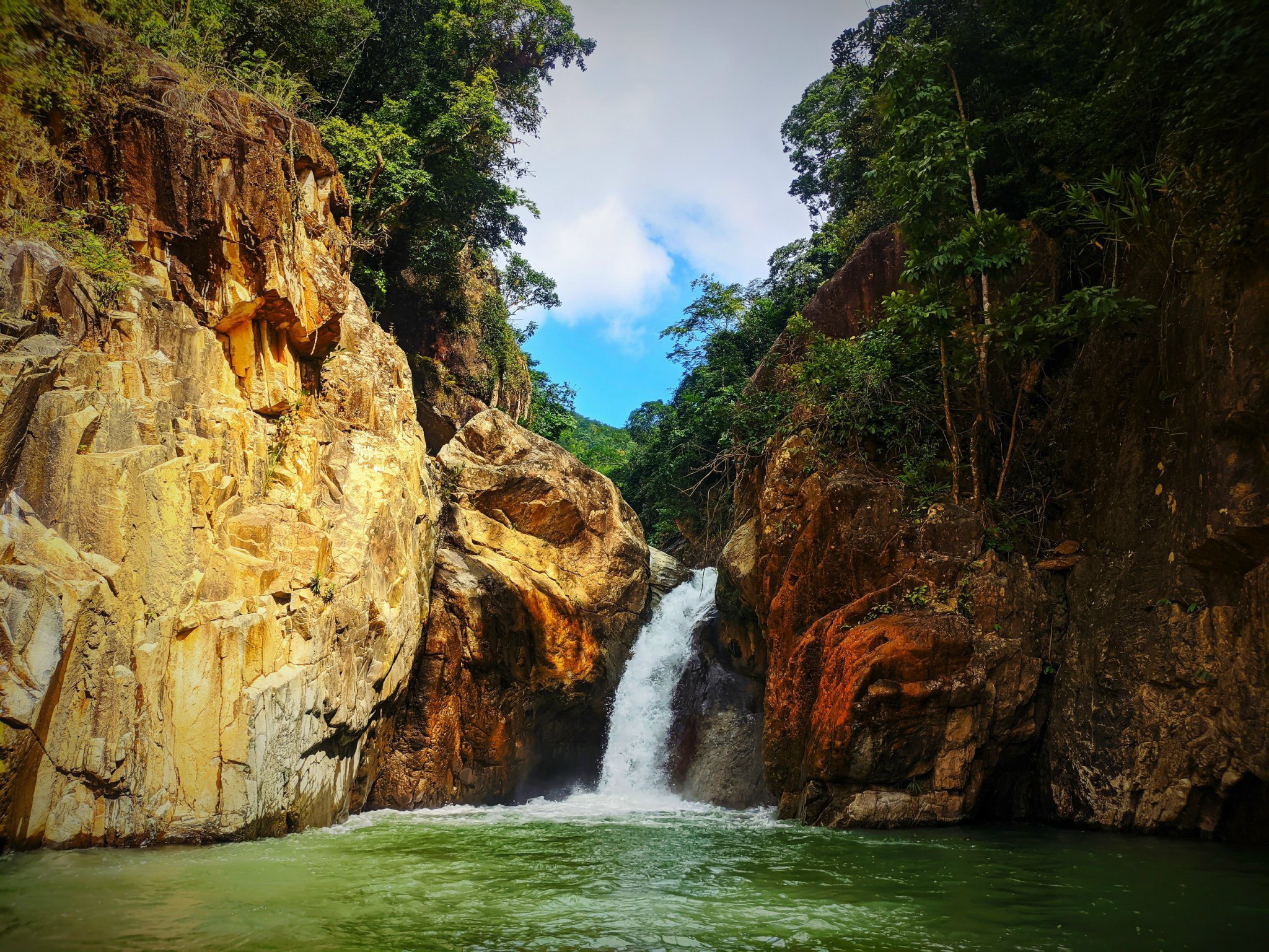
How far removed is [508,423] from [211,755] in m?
12.7

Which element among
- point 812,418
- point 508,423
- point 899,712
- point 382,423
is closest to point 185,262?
point 382,423

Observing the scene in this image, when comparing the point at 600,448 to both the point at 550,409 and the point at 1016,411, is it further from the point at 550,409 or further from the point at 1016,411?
the point at 1016,411

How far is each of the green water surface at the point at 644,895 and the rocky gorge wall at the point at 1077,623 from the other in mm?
1143

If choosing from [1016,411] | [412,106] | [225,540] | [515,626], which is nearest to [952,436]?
[1016,411]

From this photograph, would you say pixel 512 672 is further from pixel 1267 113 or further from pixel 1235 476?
pixel 1267 113

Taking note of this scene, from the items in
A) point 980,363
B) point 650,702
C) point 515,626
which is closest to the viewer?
point 980,363

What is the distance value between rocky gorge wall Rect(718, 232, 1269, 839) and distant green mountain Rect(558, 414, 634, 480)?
14621 millimetres

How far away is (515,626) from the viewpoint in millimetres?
17422

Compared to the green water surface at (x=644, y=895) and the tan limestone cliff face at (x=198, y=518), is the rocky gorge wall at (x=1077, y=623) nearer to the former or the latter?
the green water surface at (x=644, y=895)

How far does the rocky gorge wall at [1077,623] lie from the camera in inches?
338

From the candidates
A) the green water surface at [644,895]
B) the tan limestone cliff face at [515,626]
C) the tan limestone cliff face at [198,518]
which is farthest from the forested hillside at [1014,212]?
the tan limestone cliff face at [198,518]

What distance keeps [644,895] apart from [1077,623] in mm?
8185

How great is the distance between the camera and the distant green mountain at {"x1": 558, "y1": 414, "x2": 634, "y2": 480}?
Answer: 32312 millimetres

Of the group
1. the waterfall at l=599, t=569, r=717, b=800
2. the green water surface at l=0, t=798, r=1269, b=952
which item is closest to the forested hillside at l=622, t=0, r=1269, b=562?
the waterfall at l=599, t=569, r=717, b=800
